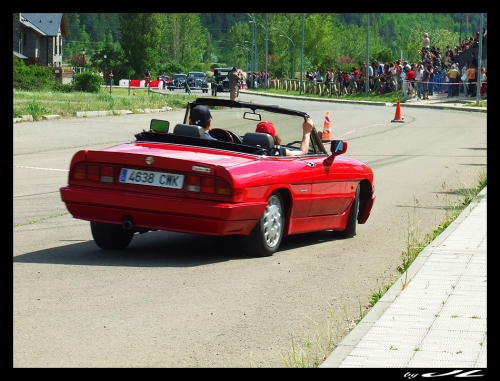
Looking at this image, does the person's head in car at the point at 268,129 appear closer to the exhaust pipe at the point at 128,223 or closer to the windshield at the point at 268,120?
the windshield at the point at 268,120

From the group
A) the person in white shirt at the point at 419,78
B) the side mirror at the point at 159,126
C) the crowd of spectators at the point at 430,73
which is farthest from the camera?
the person in white shirt at the point at 419,78

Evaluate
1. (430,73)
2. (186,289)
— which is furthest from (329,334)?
(430,73)

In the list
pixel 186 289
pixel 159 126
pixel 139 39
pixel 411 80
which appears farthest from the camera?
pixel 139 39

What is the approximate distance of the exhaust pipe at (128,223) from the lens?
8695 mm

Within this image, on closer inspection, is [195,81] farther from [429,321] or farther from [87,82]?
[429,321]

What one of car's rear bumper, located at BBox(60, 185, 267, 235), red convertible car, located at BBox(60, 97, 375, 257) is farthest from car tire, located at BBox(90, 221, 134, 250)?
car's rear bumper, located at BBox(60, 185, 267, 235)

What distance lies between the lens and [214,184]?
858 cm

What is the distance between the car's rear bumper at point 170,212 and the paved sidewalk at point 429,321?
4.80 feet

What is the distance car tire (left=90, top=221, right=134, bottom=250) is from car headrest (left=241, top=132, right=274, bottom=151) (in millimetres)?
1344

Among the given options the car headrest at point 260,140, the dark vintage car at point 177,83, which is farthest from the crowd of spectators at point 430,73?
the car headrest at point 260,140

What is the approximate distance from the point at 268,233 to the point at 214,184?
2.87 ft

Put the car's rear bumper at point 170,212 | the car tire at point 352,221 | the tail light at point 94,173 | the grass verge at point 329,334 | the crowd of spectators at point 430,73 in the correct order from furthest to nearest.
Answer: the crowd of spectators at point 430,73 < the car tire at point 352,221 < the tail light at point 94,173 < the car's rear bumper at point 170,212 < the grass verge at point 329,334

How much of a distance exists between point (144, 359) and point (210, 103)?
5.01m
